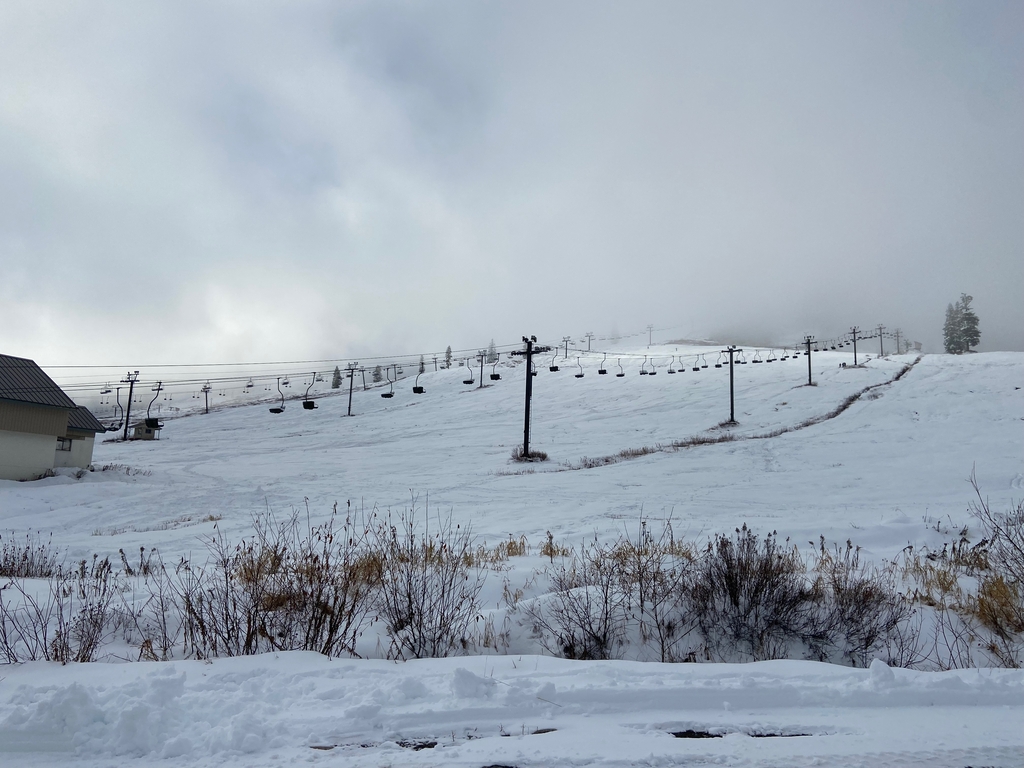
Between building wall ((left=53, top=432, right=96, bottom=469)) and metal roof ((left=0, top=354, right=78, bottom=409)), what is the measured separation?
7.41ft

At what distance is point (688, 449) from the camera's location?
29.0m

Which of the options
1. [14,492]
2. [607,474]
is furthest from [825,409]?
[14,492]

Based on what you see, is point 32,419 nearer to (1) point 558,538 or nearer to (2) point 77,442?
(2) point 77,442

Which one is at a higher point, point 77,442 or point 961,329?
point 961,329

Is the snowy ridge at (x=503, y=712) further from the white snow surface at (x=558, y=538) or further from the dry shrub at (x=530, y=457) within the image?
the dry shrub at (x=530, y=457)

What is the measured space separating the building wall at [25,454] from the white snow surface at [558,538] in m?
1.61

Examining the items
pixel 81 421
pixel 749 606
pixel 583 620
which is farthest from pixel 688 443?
pixel 81 421

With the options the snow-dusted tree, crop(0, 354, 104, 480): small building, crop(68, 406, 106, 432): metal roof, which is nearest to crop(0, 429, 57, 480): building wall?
crop(0, 354, 104, 480): small building

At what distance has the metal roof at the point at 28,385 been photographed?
90.4 ft

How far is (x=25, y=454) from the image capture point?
27.3 metres

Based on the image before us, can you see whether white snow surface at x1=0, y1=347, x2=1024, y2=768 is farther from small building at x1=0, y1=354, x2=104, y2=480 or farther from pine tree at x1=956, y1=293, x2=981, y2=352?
pine tree at x1=956, y1=293, x2=981, y2=352

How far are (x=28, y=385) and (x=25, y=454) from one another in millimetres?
4151

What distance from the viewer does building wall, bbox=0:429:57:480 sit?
26344 mm

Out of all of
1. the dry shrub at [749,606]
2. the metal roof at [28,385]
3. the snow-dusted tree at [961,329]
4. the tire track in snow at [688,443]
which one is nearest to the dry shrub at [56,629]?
the dry shrub at [749,606]
